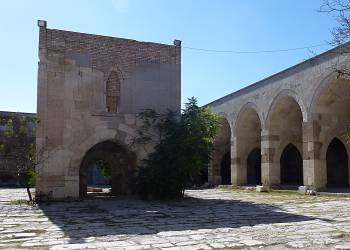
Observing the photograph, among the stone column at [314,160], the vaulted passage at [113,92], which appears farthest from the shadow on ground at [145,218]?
the stone column at [314,160]

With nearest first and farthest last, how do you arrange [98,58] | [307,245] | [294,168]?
[307,245] < [98,58] < [294,168]

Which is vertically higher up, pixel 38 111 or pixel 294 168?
pixel 38 111

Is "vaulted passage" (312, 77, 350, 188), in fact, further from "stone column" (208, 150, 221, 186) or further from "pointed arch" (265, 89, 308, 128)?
"stone column" (208, 150, 221, 186)

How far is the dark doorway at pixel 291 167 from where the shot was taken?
22688 millimetres

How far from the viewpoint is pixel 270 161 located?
20.2m

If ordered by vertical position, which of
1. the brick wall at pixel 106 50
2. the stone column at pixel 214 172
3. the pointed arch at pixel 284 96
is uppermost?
the brick wall at pixel 106 50

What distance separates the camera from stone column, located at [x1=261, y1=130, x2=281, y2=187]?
20266 millimetres

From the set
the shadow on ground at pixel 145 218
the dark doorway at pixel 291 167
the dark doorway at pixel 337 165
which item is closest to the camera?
the shadow on ground at pixel 145 218

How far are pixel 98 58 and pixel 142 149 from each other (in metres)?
3.38

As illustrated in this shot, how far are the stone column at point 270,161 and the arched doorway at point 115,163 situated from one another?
806 centimetres

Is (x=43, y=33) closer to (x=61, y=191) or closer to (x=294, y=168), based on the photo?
(x=61, y=191)

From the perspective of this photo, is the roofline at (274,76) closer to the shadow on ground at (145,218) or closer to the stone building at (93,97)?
the stone building at (93,97)

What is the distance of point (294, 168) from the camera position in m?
23.0

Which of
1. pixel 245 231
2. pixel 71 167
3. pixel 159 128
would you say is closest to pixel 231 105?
pixel 159 128
